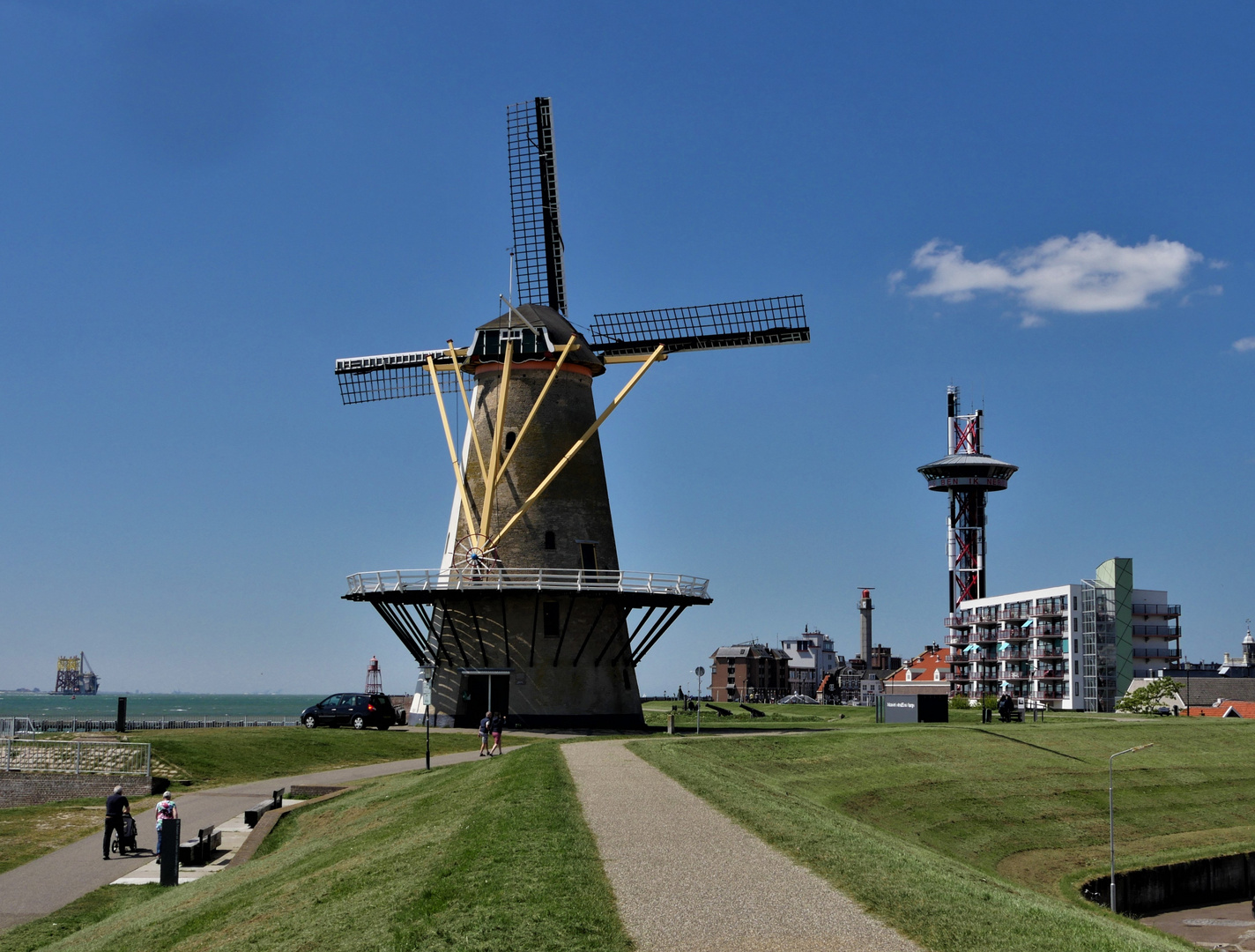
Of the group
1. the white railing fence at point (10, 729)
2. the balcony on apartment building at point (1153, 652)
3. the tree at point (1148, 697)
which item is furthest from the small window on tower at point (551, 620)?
the balcony on apartment building at point (1153, 652)

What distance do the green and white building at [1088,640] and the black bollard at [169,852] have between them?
94.0 metres

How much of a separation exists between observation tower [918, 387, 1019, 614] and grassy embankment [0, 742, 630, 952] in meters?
134

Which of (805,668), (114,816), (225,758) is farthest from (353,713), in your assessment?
(805,668)

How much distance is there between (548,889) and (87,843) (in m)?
17.3

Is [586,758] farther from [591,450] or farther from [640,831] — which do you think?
[591,450]

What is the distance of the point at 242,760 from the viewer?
3838 centimetres

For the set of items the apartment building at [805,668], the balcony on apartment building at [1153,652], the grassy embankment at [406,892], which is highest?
the grassy embankment at [406,892]

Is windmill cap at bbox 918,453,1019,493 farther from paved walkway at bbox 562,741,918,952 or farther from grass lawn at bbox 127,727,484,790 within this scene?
paved walkway at bbox 562,741,918,952

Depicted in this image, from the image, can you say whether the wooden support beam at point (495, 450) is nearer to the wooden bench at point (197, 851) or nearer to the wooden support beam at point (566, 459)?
the wooden support beam at point (566, 459)

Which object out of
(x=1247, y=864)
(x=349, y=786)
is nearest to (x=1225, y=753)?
(x=1247, y=864)

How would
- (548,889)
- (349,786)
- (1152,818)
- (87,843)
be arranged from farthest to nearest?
(1152,818) < (349,786) < (87,843) < (548,889)

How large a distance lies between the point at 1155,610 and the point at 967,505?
4285 cm

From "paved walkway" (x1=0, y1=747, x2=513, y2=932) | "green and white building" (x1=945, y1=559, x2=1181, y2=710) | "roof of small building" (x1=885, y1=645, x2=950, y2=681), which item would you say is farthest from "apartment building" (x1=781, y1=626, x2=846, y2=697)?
"paved walkway" (x1=0, y1=747, x2=513, y2=932)

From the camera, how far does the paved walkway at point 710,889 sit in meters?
13.4
